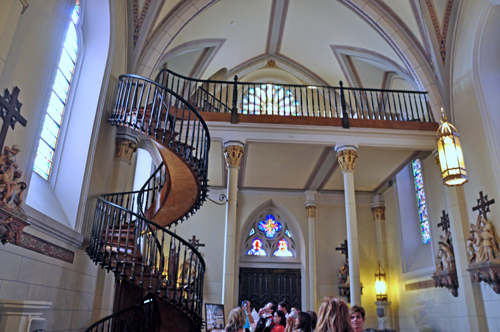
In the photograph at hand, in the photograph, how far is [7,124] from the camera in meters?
3.83

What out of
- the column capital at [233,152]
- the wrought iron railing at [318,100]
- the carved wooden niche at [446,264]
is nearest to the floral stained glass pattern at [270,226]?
the wrought iron railing at [318,100]

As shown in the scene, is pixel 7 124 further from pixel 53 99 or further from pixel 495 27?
pixel 495 27

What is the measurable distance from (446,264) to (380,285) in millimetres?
3194

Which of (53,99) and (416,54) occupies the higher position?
(416,54)

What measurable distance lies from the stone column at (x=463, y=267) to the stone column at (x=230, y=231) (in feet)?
15.0

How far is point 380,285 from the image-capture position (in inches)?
432

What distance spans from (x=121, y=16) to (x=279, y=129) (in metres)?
3.98

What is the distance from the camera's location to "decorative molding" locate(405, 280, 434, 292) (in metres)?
9.09

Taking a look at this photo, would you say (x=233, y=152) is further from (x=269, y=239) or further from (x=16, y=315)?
(x=16, y=315)

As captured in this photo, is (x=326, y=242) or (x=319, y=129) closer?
(x=319, y=129)

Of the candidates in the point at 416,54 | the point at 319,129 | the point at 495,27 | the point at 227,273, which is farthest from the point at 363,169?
the point at 227,273

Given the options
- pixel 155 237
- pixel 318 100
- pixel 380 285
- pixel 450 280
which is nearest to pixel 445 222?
pixel 450 280

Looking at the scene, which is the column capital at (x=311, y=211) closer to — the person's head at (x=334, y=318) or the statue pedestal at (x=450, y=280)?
the statue pedestal at (x=450, y=280)

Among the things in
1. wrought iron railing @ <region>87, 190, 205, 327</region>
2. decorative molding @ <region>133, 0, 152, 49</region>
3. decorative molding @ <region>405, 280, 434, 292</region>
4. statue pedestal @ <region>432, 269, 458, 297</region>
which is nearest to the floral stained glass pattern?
decorative molding @ <region>405, 280, 434, 292</region>
